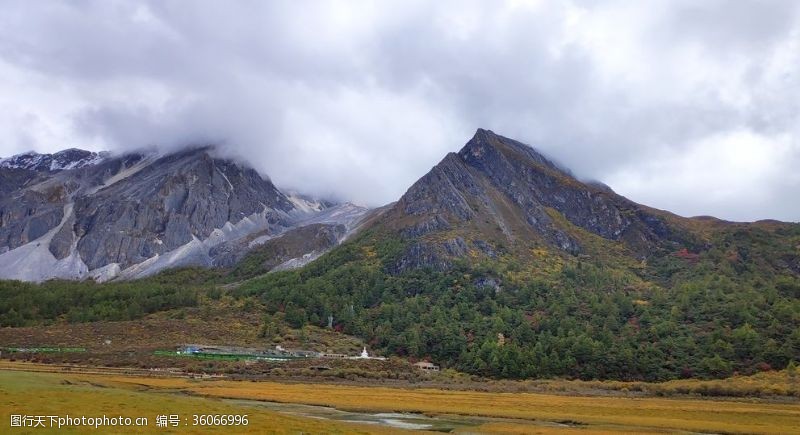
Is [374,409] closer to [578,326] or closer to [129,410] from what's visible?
[129,410]

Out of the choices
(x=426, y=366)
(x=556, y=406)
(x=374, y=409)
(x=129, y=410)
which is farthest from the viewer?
(x=426, y=366)

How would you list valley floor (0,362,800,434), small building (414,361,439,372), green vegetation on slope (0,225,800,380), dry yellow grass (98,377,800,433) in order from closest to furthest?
valley floor (0,362,800,434) → dry yellow grass (98,377,800,433) → green vegetation on slope (0,225,800,380) → small building (414,361,439,372)

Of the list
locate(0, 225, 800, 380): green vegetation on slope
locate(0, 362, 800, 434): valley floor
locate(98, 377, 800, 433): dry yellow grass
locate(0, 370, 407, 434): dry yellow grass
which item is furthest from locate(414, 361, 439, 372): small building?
locate(0, 370, 407, 434): dry yellow grass

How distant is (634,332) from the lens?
6073 inches

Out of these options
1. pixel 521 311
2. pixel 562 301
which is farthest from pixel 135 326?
pixel 562 301

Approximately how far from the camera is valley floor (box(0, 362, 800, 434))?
46750 millimetres

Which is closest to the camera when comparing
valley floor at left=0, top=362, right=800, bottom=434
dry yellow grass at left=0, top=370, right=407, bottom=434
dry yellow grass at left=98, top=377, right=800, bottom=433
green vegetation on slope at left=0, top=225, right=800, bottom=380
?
dry yellow grass at left=0, top=370, right=407, bottom=434

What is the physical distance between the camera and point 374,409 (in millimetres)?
69125

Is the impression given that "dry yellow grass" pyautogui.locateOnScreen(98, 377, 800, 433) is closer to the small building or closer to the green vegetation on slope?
the green vegetation on slope

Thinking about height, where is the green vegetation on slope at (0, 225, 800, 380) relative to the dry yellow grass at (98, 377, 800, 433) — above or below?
above

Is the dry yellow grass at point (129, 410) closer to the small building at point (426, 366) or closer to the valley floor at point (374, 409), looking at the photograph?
the valley floor at point (374, 409)

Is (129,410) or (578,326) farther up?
(578,326)

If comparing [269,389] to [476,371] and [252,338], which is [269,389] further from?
[252,338]

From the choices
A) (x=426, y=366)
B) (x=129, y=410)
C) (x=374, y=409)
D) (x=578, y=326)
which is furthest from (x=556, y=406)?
(x=578, y=326)
